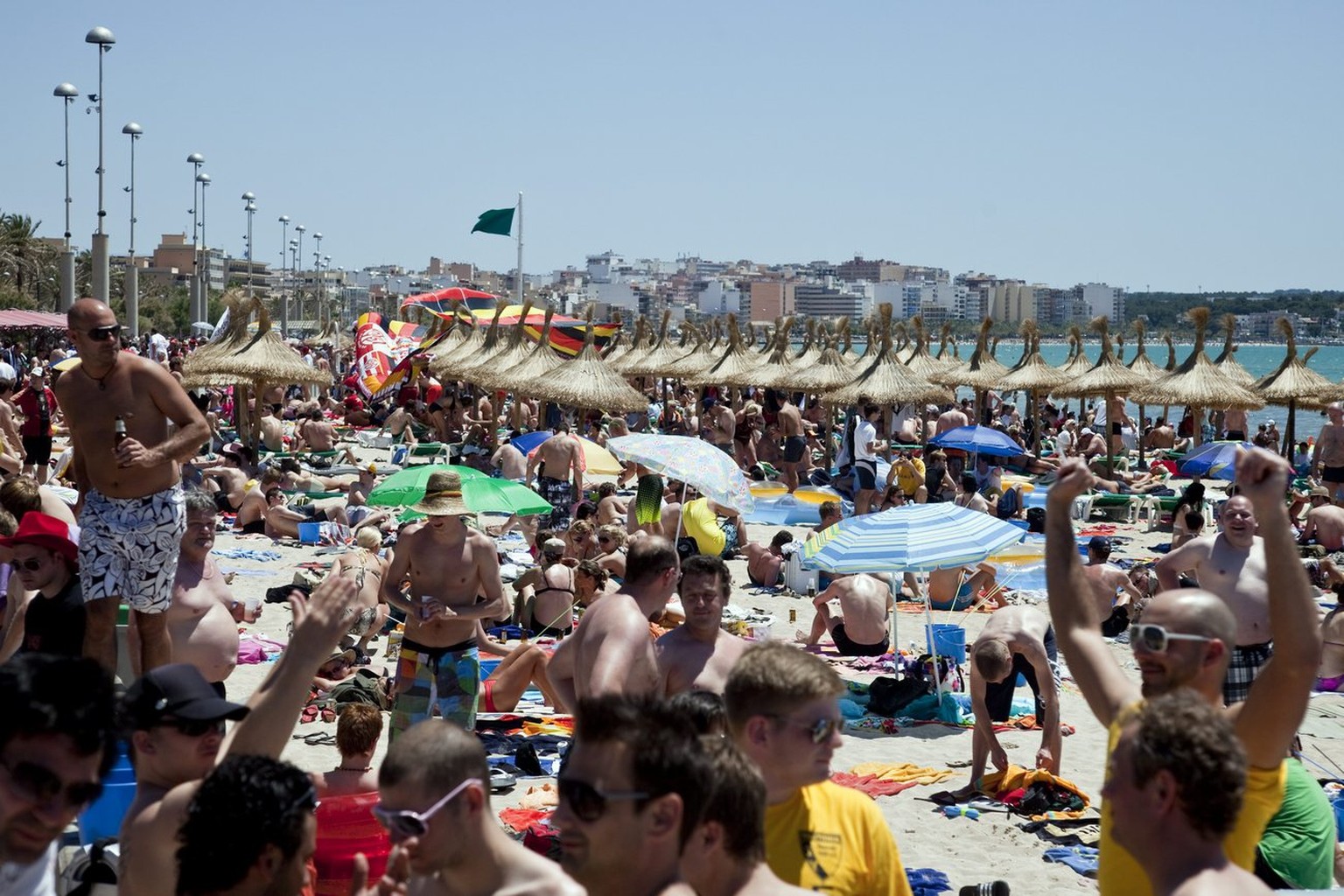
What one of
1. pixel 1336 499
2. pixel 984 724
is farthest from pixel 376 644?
pixel 1336 499

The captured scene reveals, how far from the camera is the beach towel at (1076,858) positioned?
577 centimetres

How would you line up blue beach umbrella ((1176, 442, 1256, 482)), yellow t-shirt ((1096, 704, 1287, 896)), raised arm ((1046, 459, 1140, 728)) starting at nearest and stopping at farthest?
yellow t-shirt ((1096, 704, 1287, 896))
raised arm ((1046, 459, 1140, 728))
blue beach umbrella ((1176, 442, 1256, 482))

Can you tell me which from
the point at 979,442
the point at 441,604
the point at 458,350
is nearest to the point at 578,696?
the point at 441,604

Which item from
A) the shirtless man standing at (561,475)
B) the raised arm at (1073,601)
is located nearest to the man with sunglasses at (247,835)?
the raised arm at (1073,601)

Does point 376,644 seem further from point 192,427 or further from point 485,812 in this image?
point 485,812

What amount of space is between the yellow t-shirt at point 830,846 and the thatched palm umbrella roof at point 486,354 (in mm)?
22315

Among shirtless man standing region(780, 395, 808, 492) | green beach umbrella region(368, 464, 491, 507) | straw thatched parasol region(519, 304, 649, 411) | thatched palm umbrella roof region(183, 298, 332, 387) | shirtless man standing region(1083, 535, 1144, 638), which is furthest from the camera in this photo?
straw thatched parasol region(519, 304, 649, 411)

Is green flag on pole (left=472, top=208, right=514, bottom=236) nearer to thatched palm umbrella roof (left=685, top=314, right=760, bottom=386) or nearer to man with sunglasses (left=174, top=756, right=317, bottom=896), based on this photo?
thatched palm umbrella roof (left=685, top=314, right=760, bottom=386)

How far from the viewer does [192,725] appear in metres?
2.80

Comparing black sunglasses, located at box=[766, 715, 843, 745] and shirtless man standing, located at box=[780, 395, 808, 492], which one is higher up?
black sunglasses, located at box=[766, 715, 843, 745]

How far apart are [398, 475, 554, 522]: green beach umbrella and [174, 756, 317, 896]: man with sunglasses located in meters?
6.98

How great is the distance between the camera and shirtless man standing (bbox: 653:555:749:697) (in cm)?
448

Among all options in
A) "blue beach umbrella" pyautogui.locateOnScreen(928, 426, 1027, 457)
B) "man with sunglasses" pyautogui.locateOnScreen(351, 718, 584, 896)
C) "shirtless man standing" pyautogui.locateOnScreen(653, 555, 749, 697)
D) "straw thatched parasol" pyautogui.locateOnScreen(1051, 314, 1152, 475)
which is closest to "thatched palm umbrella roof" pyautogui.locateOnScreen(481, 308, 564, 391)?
"blue beach umbrella" pyautogui.locateOnScreen(928, 426, 1027, 457)

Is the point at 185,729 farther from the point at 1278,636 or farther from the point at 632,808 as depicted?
the point at 1278,636
